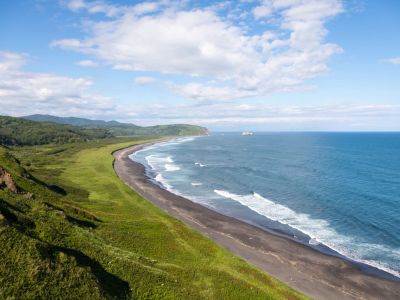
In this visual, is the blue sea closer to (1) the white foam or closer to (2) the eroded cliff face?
(1) the white foam

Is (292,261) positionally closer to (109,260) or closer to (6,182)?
(109,260)

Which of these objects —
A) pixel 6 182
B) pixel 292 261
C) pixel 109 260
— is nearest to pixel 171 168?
pixel 292 261

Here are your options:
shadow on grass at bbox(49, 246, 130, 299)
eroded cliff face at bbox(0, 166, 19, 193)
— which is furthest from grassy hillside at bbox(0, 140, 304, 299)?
eroded cliff face at bbox(0, 166, 19, 193)

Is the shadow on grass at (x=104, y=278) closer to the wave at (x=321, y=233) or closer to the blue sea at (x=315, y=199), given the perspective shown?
the blue sea at (x=315, y=199)

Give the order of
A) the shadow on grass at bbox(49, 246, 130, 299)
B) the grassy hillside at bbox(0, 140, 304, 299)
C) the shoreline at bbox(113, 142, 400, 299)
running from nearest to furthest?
the grassy hillside at bbox(0, 140, 304, 299), the shadow on grass at bbox(49, 246, 130, 299), the shoreline at bbox(113, 142, 400, 299)

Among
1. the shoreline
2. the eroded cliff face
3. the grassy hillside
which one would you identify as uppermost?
the eroded cliff face

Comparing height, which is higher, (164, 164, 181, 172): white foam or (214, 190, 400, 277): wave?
(164, 164, 181, 172): white foam

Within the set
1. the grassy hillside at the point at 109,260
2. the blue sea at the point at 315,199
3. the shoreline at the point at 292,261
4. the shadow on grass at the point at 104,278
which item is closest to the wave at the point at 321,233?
the blue sea at the point at 315,199
